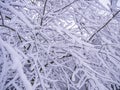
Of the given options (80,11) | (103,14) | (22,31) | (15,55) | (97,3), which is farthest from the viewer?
(103,14)

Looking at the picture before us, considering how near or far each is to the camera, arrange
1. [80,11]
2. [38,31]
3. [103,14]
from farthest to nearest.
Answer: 1. [103,14]
2. [80,11]
3. [38,31]

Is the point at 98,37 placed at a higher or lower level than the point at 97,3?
lower

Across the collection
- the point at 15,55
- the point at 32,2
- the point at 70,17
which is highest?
the point at 32,2

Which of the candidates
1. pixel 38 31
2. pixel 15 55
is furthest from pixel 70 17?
pixel 15 55

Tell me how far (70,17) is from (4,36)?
1009mm

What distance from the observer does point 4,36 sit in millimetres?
2621

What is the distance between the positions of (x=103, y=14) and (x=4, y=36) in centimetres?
156

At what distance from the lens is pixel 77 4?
2869 millimetres

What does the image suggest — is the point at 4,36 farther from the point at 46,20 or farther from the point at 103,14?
the point at 103,14

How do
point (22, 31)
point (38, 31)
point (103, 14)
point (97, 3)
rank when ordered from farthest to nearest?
point (103, 14)
point (97, 3)
point (22, 31)
point (38, 31)

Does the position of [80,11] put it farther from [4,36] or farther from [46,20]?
[4,36]

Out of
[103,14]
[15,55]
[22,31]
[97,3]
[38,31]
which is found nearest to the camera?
[15,55]

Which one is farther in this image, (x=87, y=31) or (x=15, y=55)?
(x=87, y=31)

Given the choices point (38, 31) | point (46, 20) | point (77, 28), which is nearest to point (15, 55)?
point (38, 31)
